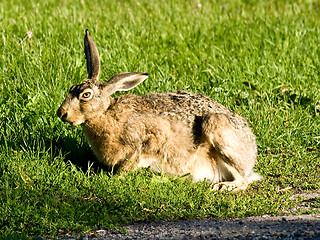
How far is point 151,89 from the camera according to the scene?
7477mm

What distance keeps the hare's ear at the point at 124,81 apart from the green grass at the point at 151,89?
0.84 m

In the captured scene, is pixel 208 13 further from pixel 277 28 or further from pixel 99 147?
pixel 99 147

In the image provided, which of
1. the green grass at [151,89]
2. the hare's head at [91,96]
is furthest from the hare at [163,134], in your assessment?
the green grass at [151,89]

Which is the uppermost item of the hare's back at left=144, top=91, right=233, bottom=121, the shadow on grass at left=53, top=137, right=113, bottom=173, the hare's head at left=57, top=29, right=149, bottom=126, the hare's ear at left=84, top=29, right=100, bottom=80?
the hare's ear at left=84, top=29, right=100, bottom=80

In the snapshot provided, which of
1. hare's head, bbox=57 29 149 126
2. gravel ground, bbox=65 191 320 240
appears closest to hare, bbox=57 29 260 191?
hare's head, bbox=57 29 149 126

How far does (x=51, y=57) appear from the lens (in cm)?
782

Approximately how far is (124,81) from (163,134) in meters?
0.66

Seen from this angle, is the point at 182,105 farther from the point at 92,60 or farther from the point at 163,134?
the point at 92,60

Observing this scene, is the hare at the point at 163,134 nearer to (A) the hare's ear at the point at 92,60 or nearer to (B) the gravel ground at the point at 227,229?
(A) the hare's ear at the point at 92,60

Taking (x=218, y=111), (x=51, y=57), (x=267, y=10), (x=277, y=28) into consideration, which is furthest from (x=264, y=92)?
(x=267, y=10)

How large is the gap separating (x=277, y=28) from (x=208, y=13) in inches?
58.1

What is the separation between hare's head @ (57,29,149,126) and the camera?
571cm

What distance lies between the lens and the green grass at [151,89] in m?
5.25

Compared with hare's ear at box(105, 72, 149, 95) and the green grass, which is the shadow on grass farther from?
hare's ear at box(105, 72, 149, 95)
